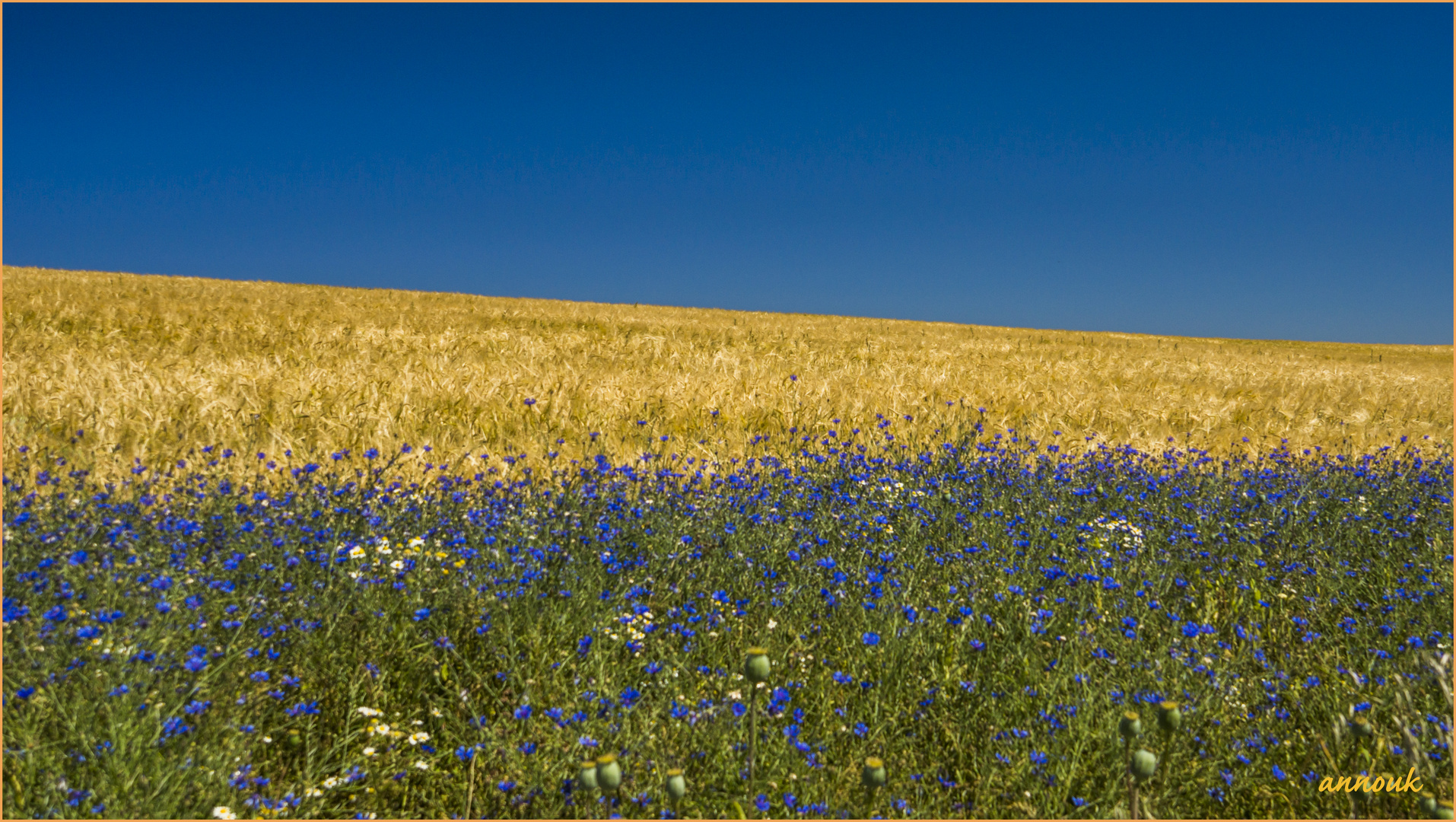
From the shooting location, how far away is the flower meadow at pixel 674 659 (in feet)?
6.93

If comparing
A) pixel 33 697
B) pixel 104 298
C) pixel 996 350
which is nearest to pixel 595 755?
pixel 33 697

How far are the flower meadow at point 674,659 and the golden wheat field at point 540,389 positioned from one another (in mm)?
1644

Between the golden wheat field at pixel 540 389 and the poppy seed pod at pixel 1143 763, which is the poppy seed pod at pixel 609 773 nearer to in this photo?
the poppy seed pod at pixel 1143 763

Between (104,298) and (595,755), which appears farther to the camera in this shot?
(104,298)

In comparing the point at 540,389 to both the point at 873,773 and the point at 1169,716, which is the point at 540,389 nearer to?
the point at 873,773

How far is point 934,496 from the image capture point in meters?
4.81

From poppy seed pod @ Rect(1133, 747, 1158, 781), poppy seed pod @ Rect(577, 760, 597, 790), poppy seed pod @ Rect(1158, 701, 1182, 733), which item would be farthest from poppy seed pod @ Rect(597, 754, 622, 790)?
poppy seed pod @ Rect(1158, 701, 1182, 733)

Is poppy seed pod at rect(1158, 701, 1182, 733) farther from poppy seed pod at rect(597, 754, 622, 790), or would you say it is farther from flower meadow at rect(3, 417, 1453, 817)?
poppy seed pod at rect(597, 754, 622, 790)

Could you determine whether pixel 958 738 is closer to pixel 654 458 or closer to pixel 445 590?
pixel 445 590

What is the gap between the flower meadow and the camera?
2113 mm

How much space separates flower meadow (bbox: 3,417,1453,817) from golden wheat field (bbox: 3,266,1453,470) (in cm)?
164

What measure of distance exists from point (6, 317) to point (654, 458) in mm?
10062

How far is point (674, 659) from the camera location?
105 inches

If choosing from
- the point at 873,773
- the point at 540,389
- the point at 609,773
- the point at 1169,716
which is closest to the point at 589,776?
the point at 609,773
